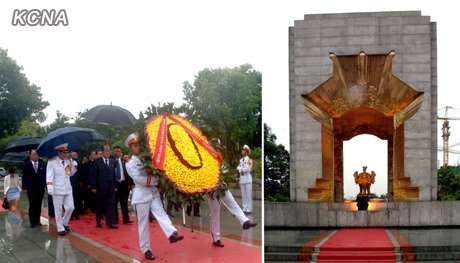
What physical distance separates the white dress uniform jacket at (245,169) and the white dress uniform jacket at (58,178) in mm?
1196

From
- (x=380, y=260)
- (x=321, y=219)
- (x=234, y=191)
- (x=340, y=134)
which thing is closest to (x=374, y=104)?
(x=340, y=134)

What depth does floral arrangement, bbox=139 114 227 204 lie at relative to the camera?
2.78m

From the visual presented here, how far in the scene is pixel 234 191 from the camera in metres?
3.05

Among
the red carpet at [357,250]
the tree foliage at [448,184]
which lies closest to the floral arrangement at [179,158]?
the red carpet at [357,250]

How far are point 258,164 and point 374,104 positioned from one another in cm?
450

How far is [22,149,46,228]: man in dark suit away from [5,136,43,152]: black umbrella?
18cm

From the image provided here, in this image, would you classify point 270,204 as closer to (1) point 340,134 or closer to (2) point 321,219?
(2) point 321,219

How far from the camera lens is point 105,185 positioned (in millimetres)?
3311

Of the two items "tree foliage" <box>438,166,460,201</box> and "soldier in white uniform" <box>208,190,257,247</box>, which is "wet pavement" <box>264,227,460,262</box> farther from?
"soldier in white uniform" <box>208,190,257,247</box>

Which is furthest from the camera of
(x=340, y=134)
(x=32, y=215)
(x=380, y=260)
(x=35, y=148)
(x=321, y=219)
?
(x=340, y=134)

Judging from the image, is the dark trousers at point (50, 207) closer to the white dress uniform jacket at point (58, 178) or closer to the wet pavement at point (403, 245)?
the white dress uniform jacket at point (58, 178)

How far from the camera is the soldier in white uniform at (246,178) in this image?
2.85 meters

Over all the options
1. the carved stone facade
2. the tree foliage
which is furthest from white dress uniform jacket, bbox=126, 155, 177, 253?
the tree foliage

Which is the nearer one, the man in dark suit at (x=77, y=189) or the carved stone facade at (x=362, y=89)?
the man in dark suit at (x=77, y=189)
